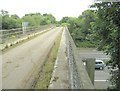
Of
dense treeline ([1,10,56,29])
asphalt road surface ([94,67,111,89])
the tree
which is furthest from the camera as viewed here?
dense treeline ([1,10,56,29])

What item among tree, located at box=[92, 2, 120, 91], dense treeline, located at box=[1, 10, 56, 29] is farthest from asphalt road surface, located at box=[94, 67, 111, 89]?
dense treeline, located at box=[1, 10, 56, 29]

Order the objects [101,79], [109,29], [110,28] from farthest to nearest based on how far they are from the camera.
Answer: [101,79]
[109,29]
[110,28]

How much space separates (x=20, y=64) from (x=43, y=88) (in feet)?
13.8

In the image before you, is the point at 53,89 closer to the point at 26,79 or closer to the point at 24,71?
the point at 26,79

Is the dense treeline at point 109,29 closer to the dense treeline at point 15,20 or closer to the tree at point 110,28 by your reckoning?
the tree at point 110,28

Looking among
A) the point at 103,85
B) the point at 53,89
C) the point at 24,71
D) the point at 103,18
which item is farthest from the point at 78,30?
the point at 53,89

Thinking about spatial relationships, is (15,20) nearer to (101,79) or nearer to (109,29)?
(101,79)

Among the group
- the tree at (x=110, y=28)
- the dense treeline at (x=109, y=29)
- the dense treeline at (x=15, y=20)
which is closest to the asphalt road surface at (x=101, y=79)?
the dense treeline at (x=109, y=29)

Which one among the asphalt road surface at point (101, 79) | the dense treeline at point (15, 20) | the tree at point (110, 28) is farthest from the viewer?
the dense treeline at point (15, 20)

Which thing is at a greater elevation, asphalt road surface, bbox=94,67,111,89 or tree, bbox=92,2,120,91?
tree, bbox=92,2,120,91

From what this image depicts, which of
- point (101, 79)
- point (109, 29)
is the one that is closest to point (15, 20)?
point (101, 79)

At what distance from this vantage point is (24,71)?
797 centimetres

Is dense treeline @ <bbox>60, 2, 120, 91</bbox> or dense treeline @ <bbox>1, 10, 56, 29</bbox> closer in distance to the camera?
dense treeline @ <bbox>60, 2, 120, 91</bbox>

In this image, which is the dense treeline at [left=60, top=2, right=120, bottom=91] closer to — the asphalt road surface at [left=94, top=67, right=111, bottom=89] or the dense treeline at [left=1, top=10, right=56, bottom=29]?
the asphalt road surface at [left=94, top=67, right=111, bottom=89]
